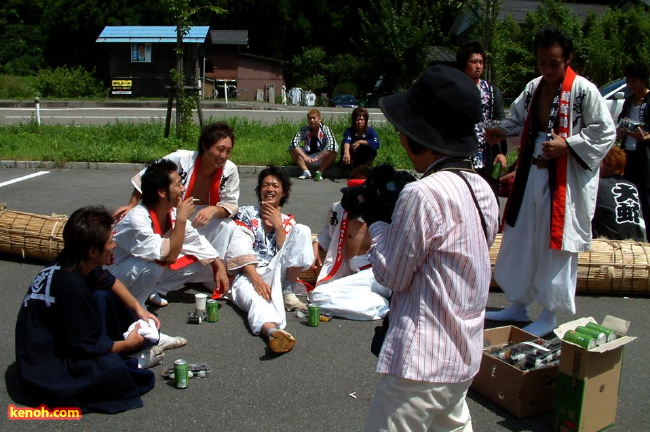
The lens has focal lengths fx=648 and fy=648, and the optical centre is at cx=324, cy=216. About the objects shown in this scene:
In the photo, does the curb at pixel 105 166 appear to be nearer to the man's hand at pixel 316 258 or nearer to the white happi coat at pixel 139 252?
the man's hand at pixel 316 258

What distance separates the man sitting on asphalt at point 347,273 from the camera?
16.0ft

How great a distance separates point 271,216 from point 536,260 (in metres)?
2.10

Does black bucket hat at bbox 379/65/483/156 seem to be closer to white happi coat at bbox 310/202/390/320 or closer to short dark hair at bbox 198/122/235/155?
white happi coat at bbox 310/202/390/320

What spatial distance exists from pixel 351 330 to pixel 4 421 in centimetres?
231

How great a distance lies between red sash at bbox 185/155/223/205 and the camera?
213 inches

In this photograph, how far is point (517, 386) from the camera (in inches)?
134

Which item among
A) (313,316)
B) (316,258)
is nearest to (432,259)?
(313,316)

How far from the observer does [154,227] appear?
4699mm

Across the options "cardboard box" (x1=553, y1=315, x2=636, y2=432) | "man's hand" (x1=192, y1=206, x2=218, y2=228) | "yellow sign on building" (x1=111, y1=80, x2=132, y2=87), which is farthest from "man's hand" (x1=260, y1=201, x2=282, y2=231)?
"yellow sign on building" (x1=111, y1=80, x2=132, y2=87)


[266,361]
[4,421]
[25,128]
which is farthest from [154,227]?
[25,128]

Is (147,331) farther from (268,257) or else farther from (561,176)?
(561,176)

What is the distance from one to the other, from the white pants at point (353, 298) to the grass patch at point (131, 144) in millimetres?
6135

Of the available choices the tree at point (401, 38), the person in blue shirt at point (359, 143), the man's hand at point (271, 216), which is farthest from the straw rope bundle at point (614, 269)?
the tree at point (401, 38)

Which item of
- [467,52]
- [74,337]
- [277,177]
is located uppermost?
[467,52]
